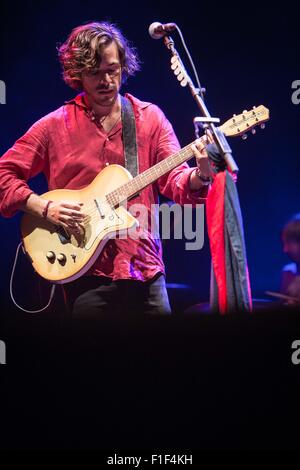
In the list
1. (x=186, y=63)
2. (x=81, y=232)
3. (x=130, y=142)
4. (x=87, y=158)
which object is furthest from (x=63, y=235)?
(x=186, y=63)

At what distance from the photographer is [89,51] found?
3.00 meters

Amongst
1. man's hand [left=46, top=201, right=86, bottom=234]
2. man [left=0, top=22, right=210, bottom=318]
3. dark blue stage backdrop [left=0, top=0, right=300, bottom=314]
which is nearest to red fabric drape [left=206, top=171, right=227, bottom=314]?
man [left=0, top=22, right=210, bottom=318]

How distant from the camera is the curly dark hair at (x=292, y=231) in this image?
4.45 meters

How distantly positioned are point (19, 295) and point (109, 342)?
2.59 metres

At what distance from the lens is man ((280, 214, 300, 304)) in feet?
14.6

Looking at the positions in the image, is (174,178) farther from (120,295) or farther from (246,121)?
(120,295)

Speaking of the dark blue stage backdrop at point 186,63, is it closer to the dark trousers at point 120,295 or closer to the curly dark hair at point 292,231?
the curly dark hair at point 292,231

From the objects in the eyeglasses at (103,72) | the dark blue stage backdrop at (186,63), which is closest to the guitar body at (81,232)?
the eyeglasses at (103,72)

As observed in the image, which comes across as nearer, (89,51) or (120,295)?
(120,295)

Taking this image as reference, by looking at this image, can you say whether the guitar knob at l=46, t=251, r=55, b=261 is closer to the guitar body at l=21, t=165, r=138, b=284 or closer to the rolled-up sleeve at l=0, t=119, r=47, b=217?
the guitar body at l=21, t=165, r=138, b=284

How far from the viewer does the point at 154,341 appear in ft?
5.35

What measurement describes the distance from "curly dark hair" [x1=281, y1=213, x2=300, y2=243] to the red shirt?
65.5 inches

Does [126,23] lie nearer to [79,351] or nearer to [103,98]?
[103,98]

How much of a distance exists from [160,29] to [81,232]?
96cm
